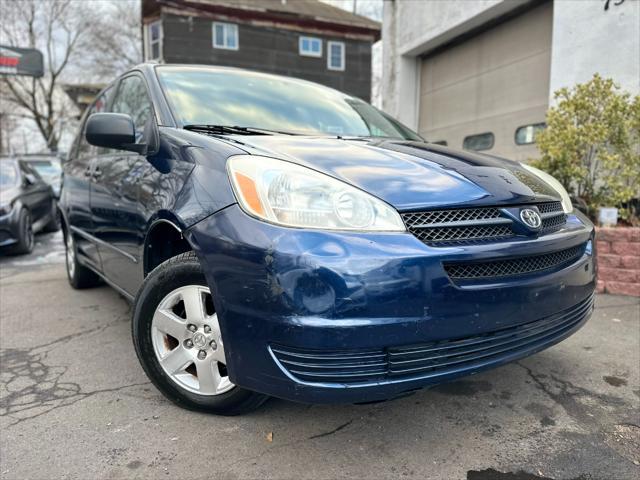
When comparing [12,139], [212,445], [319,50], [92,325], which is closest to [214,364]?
[212,445]

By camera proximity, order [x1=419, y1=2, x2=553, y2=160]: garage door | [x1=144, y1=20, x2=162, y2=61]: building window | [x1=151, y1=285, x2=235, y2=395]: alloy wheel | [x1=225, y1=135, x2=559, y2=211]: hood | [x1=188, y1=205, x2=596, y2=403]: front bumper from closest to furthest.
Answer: [x1=188, y1=205, x2=596, y2=403]: front bumper → [x1=225, y1=135, x2=559, y2=211]: hood → [x1=151, y1=285, x2=235, y2=395]: alloy wheel → [x1=419, y1=2, x2=553, y2=160]: garage door → [x1=144, y1=20, x2=162, y2=61]: building window

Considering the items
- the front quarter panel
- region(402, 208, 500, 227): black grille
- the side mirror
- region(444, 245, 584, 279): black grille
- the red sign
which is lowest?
region(444, 245, 584, 279): black grille

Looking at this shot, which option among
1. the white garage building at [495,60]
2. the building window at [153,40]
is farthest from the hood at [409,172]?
the building window at [153,40]

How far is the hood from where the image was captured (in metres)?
1.73

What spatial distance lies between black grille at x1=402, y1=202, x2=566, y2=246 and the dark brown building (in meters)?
19.8

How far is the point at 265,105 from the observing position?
9.09ft

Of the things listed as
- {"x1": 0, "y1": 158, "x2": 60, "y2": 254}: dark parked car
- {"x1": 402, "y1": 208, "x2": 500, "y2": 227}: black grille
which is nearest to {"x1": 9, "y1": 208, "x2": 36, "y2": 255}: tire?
{"x1": 0, "y1": 158, "x2": 60, "y2": 254}: dark parked car

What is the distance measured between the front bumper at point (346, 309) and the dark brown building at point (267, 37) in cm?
1983

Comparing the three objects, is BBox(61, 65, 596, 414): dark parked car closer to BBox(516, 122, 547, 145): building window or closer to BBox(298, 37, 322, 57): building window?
BBox(516, 122, 547, 145): building window

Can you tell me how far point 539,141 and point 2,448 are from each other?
4566mm

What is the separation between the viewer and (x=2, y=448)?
184 centimetres

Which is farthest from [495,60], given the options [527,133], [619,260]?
[619,260]

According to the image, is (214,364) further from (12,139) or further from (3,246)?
(12,139)

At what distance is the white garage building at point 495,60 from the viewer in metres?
4.78
